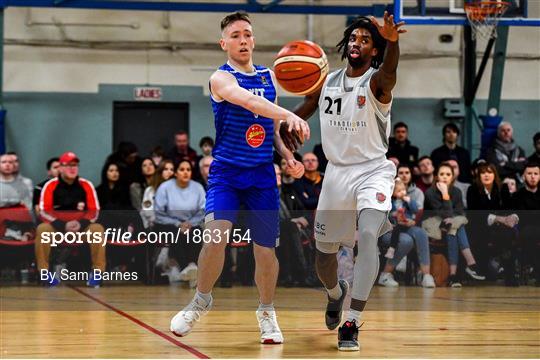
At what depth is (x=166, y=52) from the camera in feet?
55.6

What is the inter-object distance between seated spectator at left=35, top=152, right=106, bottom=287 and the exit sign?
4491 millimetres

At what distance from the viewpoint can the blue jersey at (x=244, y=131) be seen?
6422 millimetres

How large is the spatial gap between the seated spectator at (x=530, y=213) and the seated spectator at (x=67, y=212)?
5264 mm

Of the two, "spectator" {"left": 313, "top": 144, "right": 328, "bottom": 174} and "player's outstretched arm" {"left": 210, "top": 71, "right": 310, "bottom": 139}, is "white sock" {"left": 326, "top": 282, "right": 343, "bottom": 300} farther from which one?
"spectator" {"left": 313, "top": 144, "right": 328, "bottom": 174}

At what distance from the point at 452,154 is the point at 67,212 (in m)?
6.34

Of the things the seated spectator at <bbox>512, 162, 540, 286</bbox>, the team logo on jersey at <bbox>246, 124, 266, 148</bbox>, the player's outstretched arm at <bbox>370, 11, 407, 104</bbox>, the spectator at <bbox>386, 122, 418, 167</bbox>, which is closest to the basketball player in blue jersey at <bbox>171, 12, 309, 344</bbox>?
the team logo on jersey at <bbox>246, 124, 266, 148</bbox>

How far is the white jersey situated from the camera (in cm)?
670

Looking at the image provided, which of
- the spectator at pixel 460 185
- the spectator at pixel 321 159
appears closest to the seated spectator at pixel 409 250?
the spectator at pixel 460 185

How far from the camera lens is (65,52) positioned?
54.6 ft

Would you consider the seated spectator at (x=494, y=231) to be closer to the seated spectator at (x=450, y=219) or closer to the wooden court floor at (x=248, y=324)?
the seated spectator at (x=450, y=219)

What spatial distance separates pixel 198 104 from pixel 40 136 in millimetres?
2688

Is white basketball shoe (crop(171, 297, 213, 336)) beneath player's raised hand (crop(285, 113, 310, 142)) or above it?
beneath

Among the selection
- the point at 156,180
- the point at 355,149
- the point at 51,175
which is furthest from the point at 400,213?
the point at 355,149

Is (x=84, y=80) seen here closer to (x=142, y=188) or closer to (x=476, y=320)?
(x=142, y=188)
